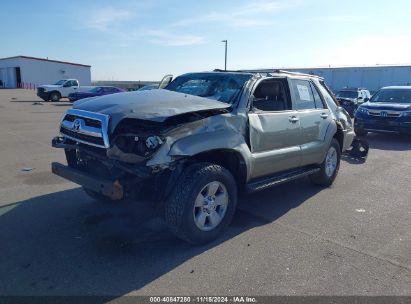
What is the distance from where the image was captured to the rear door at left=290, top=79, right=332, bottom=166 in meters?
5.59

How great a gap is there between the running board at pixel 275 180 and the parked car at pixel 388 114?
7470mm

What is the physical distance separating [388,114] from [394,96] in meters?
1.64

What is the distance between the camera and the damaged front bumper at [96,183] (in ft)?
11.8

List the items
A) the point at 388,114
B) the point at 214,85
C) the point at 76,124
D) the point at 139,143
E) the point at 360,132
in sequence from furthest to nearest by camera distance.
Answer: the point at 360,132
the point at 388,114
the point at 214,85
the point at 76,124
the point at 139,143

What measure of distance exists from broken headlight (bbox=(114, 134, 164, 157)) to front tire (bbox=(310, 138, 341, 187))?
11.4ft

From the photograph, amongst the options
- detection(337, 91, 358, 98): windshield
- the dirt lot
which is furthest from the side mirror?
detection(337, 91, 358, 98): windshield

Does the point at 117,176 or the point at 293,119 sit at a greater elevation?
the point at 293,119

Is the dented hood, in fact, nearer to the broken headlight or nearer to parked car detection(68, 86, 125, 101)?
the broken headlight

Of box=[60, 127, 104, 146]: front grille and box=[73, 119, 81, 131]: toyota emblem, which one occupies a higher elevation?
box=[73, 119, 81, 131]: toyota emblem

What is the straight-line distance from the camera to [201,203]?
160 inches

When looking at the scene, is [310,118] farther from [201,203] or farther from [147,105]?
[147,105]

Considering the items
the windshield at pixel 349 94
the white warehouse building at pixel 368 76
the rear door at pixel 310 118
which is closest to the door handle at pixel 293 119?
the rear door at pixel 310 118

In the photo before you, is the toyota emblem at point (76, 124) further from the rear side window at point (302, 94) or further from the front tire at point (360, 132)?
the front tire at point (360, 132)

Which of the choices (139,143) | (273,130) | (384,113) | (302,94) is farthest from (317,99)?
(384,113)
